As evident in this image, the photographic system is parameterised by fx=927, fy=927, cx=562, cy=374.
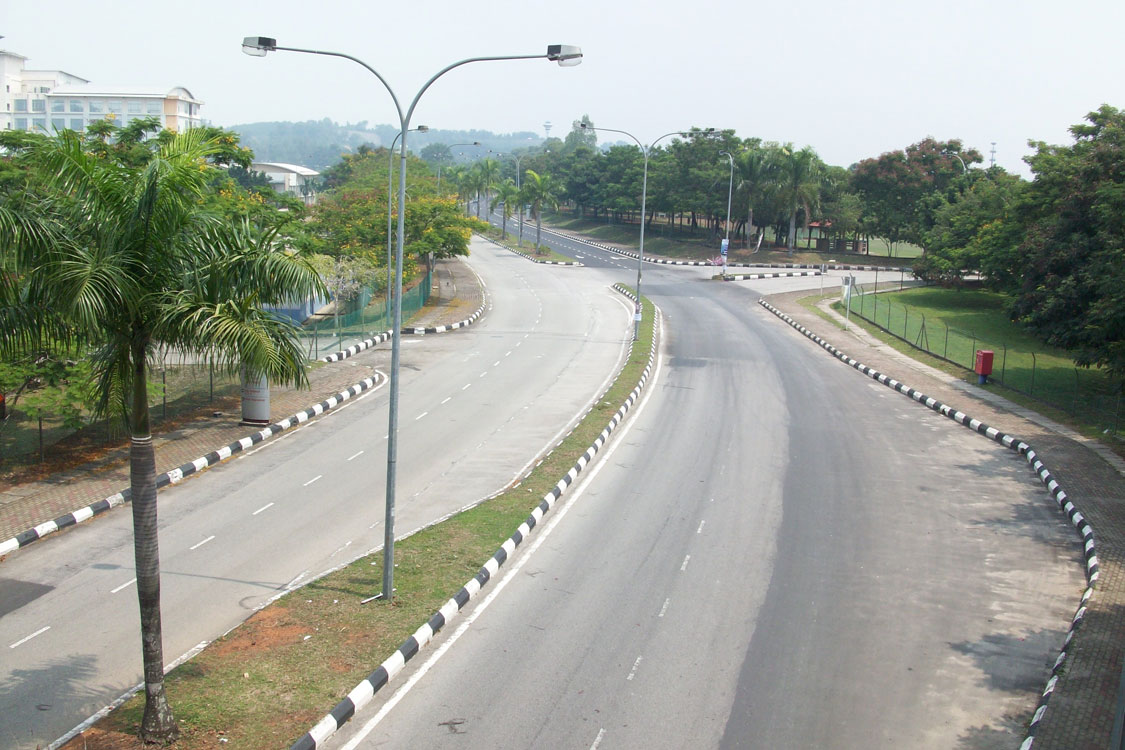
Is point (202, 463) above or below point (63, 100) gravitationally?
below

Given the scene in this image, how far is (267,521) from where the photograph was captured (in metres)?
17.5

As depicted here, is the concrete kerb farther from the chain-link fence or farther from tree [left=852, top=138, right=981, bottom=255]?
tree [left=852, top=138, right=981, bottom=255]

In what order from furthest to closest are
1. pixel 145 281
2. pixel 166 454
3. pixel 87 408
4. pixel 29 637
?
pixel 166 454, pixel 87 408, pixel 29 637, pixel 145 281

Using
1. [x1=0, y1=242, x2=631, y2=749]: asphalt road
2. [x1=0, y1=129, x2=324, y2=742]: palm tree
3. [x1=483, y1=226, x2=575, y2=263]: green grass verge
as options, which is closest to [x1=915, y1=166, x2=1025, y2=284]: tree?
[x1=0, y1=242, x2=631, y2=749]: asphalt road

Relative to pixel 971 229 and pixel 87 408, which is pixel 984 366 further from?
pixel 87 408

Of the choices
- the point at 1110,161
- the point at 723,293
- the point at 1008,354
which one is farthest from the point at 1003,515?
the point at 723,293

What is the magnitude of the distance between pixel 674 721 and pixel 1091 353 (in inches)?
977

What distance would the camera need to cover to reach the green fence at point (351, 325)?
35.5 meters

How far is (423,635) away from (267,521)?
20.6ft

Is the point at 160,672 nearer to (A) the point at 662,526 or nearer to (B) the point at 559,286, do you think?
(A) the point at 662,526

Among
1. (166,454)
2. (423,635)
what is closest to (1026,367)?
(166,454)

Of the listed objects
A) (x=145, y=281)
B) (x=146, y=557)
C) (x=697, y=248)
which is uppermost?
(x=697, y=248)

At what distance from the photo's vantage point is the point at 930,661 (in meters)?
12.3

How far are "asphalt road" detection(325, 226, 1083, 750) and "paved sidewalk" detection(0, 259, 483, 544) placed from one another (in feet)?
22.8
